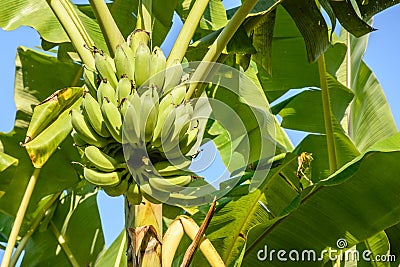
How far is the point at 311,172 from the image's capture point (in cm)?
198

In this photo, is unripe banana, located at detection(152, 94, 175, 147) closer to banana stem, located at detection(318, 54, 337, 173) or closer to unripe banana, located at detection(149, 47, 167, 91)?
unripe banana, located at detection(149, 47, 167, 91)

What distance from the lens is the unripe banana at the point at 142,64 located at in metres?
0.99

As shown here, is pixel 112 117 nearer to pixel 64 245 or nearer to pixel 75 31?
pixel 75 31

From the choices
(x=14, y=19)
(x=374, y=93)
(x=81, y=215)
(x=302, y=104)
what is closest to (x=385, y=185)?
(x=302, y=104)

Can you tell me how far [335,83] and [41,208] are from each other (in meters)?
1.19

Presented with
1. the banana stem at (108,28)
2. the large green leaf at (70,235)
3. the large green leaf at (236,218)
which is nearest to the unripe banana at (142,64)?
the banana stem at (108,28)

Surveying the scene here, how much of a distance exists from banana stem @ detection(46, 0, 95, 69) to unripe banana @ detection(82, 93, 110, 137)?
13cm

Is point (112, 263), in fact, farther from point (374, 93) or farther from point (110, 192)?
point (374, 93)

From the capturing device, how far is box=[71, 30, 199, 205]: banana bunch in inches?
37.2

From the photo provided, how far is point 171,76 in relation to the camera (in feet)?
3.33

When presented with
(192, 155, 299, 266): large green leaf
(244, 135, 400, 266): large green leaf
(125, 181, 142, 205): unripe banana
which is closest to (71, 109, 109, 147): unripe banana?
(125, 181, 142, 205): unripe banana

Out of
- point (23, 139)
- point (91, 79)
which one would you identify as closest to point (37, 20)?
point (23, 139)

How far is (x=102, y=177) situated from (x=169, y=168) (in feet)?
0.38

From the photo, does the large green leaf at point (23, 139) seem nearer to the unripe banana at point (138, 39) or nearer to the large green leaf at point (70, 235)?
the large green leaf at point (70, 235)
